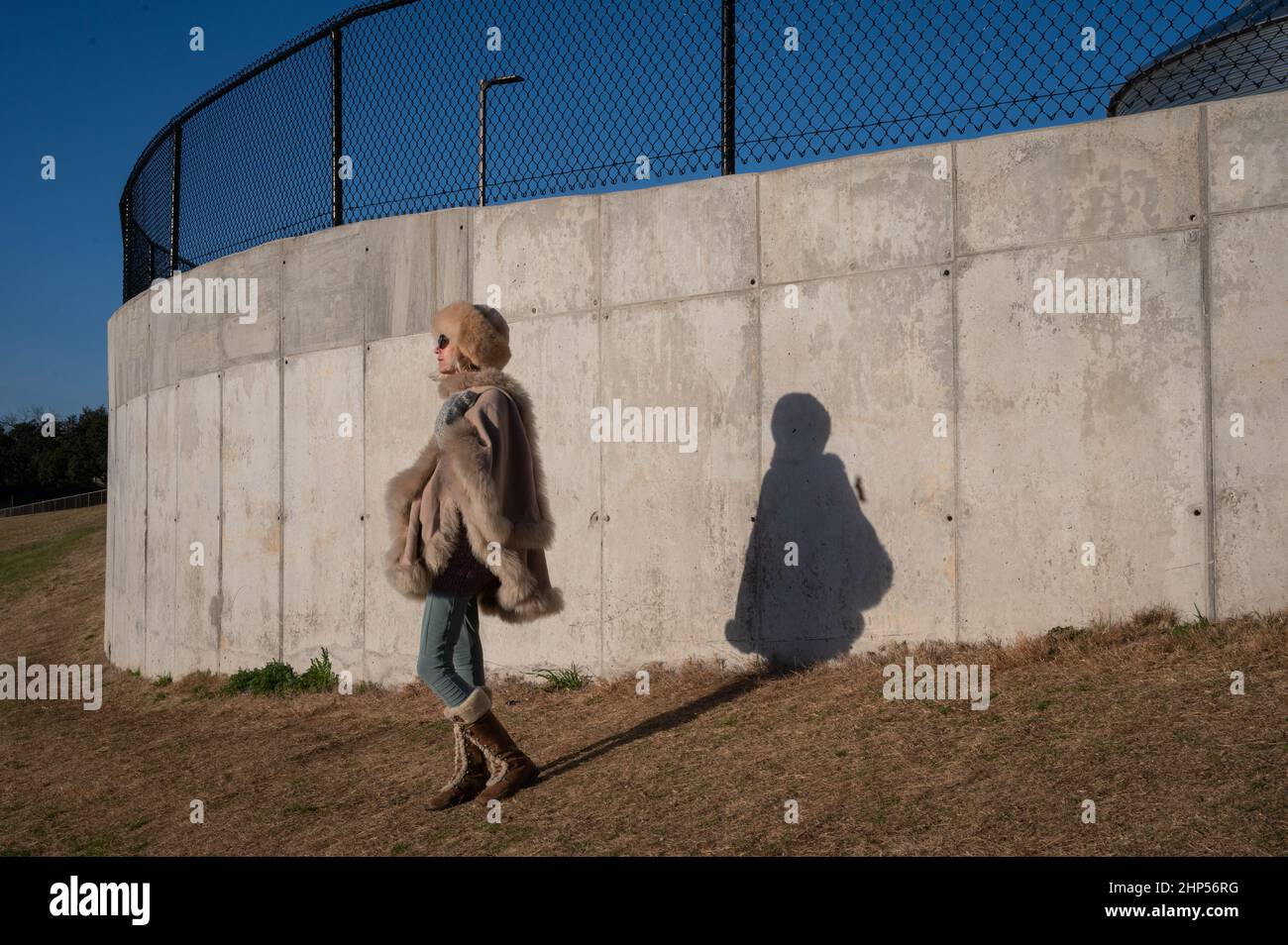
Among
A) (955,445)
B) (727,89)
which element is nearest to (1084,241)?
(955,445)

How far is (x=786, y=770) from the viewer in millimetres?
4559

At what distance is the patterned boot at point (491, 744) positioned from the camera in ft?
15.7

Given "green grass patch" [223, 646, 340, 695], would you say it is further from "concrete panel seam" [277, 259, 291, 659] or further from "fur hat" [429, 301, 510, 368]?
"fur hat" [429, 301, 510, 368]

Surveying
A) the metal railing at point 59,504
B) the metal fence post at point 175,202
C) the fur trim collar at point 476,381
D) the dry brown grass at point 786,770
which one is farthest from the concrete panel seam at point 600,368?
the metal railing at point 59,504

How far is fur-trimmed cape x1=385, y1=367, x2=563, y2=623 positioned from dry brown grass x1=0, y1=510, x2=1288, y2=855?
981 millimetres

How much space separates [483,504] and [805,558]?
2.23 meters

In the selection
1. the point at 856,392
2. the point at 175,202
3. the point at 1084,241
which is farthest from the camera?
the point at 175,202

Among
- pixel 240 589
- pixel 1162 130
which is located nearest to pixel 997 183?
pixel 1162 130

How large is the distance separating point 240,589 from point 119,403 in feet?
14.8

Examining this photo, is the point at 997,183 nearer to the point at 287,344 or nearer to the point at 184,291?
the point at 287,344

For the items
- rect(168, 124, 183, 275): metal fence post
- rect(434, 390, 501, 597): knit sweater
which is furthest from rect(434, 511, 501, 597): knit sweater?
rect(168, 124, 183, 275): metal fence post

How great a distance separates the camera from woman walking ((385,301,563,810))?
15.5 feet

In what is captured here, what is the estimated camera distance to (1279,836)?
3.27 metres

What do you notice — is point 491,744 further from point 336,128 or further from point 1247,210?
point 336,128
